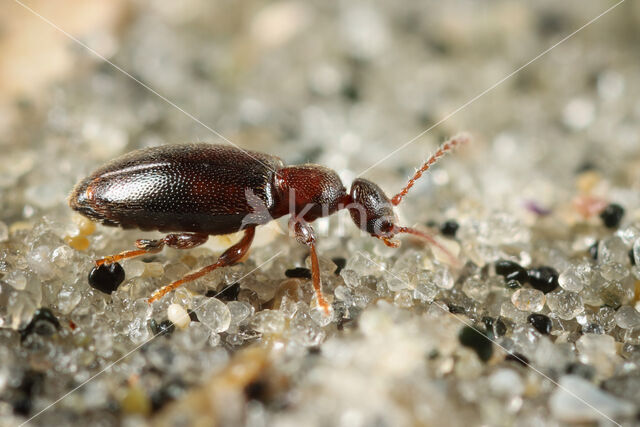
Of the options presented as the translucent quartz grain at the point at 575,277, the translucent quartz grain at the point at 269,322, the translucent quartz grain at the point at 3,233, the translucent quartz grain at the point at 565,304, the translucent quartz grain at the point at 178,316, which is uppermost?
the translucent quartz grain at the point at 575,277

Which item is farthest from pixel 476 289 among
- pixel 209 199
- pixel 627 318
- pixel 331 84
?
pixel 331 84

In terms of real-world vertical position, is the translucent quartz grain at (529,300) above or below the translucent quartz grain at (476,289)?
above

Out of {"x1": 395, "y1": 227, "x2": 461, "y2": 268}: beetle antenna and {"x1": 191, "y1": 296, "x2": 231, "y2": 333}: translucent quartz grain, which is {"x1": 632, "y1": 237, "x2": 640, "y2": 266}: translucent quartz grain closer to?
{"x1": 395, "y1": 227, "x2": 461, "y2": 268}: beetle antenna

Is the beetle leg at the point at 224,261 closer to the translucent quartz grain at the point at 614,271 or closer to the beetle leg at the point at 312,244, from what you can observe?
the beetle leg at the point at 312,244

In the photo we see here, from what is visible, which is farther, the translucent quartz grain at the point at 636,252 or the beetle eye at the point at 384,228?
the beetle eye at the point at 384,228

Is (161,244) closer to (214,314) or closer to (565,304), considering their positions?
(214,314)

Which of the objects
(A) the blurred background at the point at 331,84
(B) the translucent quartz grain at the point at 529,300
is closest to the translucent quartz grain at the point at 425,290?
(B) the translucent quartz grain at the point at 529,300

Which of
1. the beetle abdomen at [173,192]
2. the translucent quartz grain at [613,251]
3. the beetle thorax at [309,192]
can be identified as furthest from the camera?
the beetle thorax at [309,192]

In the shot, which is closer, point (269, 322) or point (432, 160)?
point (269, 322)

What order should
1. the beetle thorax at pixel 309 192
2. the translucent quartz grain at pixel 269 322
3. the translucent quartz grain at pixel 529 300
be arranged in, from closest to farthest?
the translucent quartz grain at pixel 269 322
the translucent quartz grain at pixel 529 300
the beetle thorax at pixel 309 192
